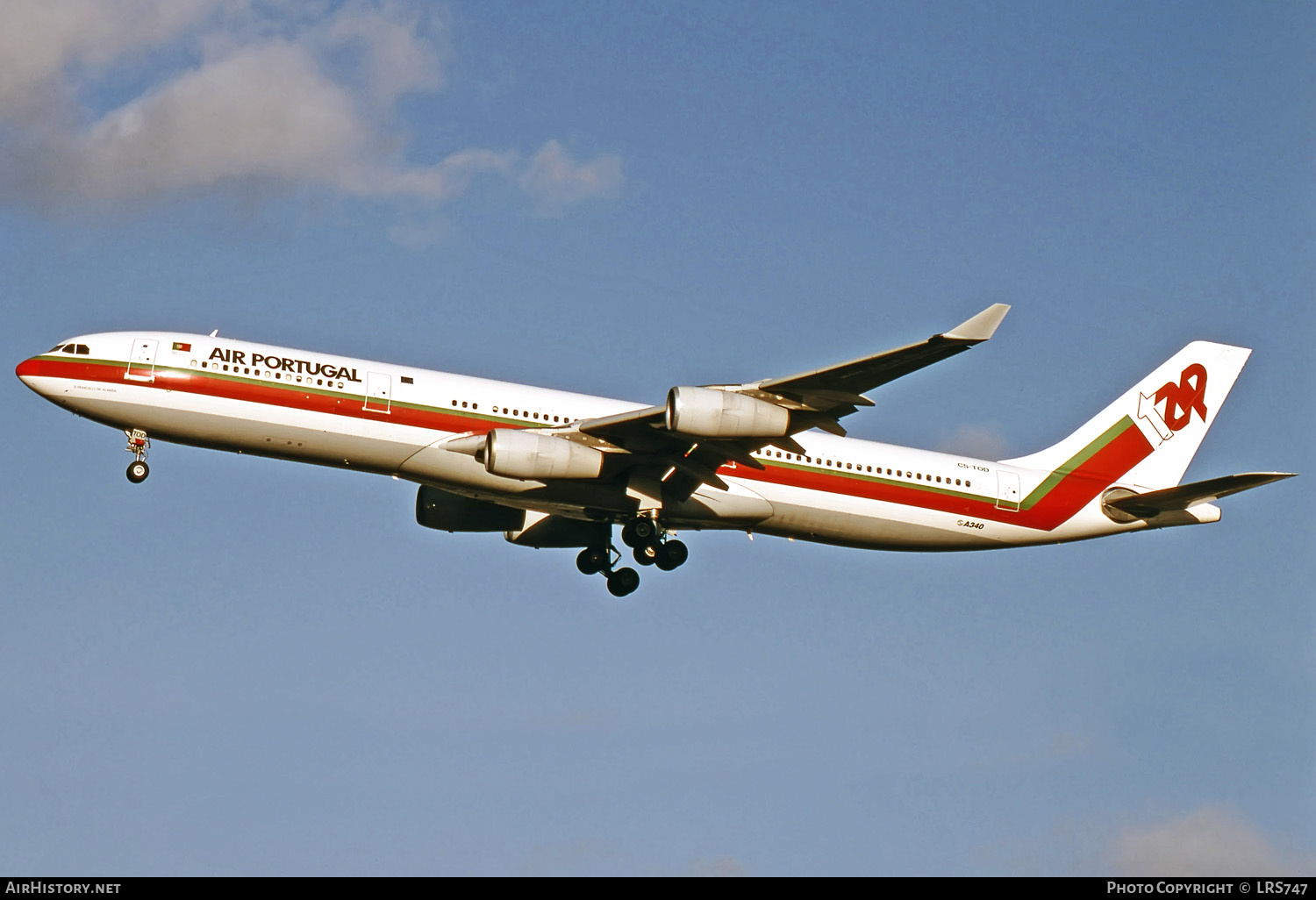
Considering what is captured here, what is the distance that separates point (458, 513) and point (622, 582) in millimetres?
5331

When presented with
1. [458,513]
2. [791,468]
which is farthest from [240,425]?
[791,468]

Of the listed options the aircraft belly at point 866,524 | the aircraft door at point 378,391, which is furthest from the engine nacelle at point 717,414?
the aircraft door at point 378,391

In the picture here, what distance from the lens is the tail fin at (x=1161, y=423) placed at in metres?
46.8

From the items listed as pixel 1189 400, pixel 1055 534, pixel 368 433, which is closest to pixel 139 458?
pixel 368 433

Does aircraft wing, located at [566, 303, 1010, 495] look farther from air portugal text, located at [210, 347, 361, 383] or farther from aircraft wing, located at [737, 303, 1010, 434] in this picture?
air portugal text, located at [210, 347, 361, 383]

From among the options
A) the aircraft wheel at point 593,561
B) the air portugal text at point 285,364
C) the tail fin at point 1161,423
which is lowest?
the aircraft wheel at point 593,561

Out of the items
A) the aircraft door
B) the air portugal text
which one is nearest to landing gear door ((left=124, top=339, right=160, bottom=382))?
the air portugal text

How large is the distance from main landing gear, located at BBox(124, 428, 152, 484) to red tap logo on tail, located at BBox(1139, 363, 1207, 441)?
1161 inches

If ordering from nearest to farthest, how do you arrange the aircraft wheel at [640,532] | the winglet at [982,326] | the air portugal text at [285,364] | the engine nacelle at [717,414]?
1. the winglet at [982,326]
2. the engine nacelle at [717,414]
3. the air portugal text at [285,364]
4. the aircraft wheel at [640,532]

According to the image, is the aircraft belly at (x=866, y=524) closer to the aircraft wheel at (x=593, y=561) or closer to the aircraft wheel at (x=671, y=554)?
the aircraft wheel at (x=671, y=554)

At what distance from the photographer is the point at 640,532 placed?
42.2 m

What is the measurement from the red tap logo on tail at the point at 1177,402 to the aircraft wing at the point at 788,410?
14.3 meters

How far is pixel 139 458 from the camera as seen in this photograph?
3928cm
